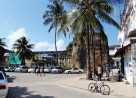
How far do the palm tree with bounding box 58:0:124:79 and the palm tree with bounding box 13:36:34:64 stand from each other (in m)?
48.3

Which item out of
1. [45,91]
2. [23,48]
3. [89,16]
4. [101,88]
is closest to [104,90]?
[101,88]

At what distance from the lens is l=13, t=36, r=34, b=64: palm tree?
78.6 m

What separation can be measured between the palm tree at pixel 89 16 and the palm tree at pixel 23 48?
4827 cm

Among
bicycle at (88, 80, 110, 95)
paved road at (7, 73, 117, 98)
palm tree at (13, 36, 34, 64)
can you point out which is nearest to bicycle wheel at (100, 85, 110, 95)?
bicycle at (88, 80, 110, 95)

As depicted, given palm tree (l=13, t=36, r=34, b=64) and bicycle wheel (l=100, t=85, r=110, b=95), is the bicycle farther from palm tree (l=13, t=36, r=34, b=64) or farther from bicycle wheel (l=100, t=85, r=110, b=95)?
palm tree (l=13, t=36, r=34, b=64)

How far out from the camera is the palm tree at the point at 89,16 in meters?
30.5

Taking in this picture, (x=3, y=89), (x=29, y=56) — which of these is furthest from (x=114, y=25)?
(x=29, y=56)

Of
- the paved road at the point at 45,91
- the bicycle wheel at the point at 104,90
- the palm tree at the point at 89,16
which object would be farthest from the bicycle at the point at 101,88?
the palm tree at the point at 89,16

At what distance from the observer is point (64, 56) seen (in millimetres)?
88312

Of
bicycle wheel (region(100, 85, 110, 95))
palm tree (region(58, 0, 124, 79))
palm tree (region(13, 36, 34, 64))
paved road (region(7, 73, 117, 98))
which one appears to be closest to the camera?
paved road (region(7, 73, 117, 98))

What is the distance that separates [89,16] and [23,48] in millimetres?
50093

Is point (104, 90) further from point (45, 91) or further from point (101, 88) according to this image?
point (45, 91)

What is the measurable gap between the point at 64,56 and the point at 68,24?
5754 cm

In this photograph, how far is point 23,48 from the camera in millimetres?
78812
